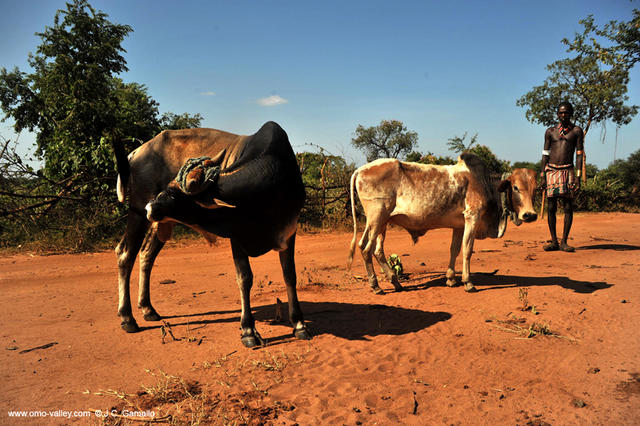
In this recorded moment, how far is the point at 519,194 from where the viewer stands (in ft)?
19.2

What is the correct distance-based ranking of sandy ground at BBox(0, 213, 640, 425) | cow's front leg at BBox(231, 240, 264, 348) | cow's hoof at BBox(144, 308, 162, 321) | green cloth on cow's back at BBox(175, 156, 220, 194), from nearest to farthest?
1. sandy ground at BBox(0, 213, 640, 425)
2. green cloth on cow's back at BBox(175, 156, 220, 194)
3. cow's front leg at BBox(231, 240, 264, 348)
4. cow's hoof at BBox(144, 308, 162, 321)

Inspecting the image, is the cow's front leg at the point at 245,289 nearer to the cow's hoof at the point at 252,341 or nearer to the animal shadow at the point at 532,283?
the cow's hoof at the point at 252,341

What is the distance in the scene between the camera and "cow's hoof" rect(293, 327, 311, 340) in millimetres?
4111

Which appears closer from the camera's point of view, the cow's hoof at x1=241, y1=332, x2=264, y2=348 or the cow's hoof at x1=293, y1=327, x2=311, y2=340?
the cow's hoof at x1=241, y1=332, x2=264, y2=348

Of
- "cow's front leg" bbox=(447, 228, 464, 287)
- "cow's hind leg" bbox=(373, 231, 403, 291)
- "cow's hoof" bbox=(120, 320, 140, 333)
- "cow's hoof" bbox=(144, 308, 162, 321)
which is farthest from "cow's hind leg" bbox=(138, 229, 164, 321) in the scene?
"cow's front leg" bbox=(447, 228, 464, 287)

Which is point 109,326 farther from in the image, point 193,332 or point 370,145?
point 370,145

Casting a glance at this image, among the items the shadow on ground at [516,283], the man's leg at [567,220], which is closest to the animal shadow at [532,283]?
the shadow on ground at [516,283]

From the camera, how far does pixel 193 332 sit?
14.4ft

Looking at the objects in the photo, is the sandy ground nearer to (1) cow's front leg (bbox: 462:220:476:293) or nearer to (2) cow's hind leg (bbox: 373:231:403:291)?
(2) cow's hind leg (bbox: 373:231:403:291)

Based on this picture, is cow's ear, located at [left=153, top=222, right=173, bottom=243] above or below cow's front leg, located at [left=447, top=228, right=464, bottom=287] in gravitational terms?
above

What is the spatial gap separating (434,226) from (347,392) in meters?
3.49

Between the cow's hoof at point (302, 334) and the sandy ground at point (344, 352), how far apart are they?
68 mm

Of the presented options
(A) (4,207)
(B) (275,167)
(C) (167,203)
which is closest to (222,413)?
(C) (167,203)

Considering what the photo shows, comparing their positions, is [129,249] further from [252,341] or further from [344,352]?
[344,352]
